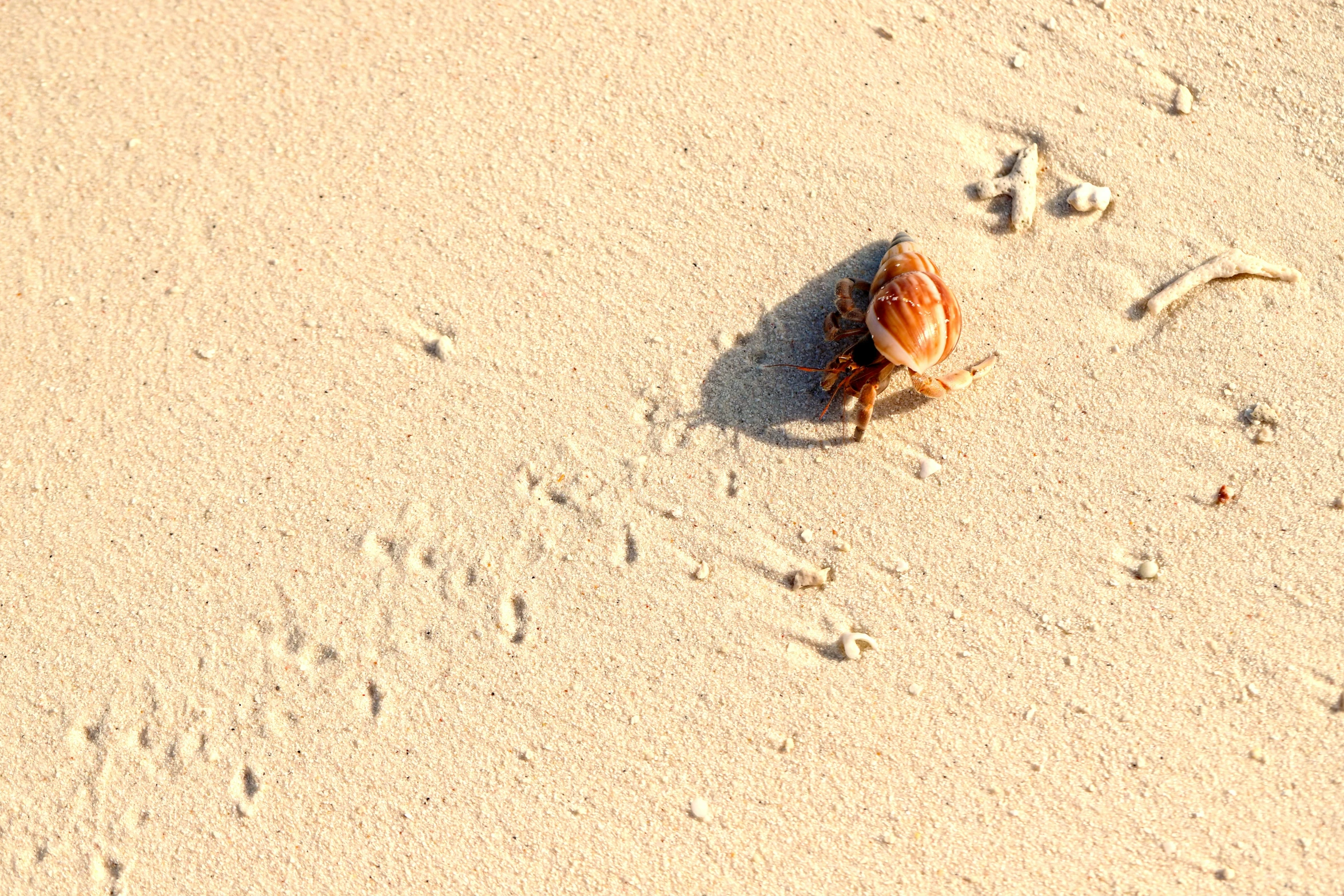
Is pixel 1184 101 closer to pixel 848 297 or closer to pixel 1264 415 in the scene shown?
pixel 1264 415

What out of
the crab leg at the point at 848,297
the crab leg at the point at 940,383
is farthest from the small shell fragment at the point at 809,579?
the crab leg at the point at 848,297

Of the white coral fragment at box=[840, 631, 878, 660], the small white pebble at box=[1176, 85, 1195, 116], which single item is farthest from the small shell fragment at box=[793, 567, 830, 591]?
the small white pebble at box=[1176, 85, 1195, 116]

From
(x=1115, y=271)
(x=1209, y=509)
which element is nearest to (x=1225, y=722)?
(x=1209, y=509)

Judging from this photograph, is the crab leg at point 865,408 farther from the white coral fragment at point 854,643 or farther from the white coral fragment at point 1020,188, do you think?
the white coral fragment at point 1020,188

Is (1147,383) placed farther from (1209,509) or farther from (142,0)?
(142,0)

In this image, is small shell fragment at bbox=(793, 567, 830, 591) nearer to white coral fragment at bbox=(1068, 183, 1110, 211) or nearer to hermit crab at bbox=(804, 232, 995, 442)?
hermit crab at bbox=(804, 232, 995, 442)

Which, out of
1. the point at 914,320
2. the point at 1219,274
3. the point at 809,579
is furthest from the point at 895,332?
the point at 1219,274

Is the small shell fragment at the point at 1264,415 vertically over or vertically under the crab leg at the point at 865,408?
over
